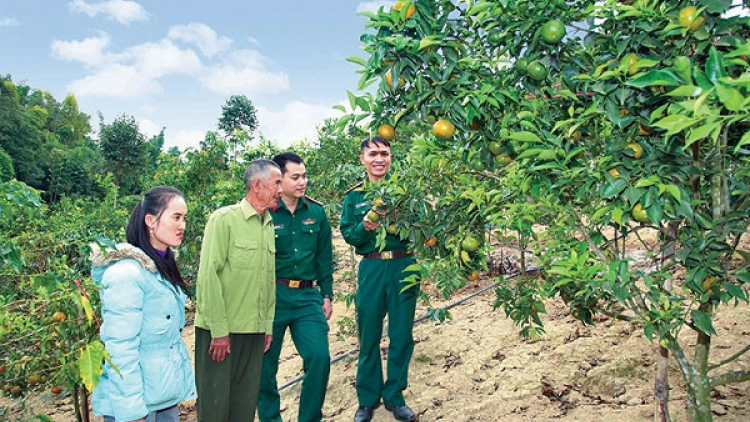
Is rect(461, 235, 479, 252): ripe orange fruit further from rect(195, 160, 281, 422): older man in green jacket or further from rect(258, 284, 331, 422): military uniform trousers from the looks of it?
rect(258, 284, 331, 422): military uniform trousers

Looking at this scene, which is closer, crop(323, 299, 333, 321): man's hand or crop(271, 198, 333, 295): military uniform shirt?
crop(271, 198, 333, 295): military uniform shirt

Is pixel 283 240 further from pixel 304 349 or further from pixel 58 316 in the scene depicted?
pixel 58 316

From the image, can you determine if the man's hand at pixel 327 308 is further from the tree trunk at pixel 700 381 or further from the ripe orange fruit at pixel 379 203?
the tree trunk at pixel 700 381

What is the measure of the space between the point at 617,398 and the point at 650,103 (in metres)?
2.66

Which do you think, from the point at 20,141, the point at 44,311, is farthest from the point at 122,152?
the point at 44,311

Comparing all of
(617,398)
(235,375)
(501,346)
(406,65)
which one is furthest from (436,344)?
(406,65)

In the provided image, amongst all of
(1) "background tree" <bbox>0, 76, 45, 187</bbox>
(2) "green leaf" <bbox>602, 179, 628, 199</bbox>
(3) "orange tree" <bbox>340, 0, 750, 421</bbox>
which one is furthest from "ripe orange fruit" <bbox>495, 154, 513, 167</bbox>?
(1) "background tree" <bbox>0, 76, 45, 187</bbox>

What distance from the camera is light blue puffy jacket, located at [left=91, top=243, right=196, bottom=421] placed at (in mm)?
2242

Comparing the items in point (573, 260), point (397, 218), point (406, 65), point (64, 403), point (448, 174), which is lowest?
point (64, 403)

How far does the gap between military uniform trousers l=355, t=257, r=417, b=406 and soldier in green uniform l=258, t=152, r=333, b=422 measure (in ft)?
1.09

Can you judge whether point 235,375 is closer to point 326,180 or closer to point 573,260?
point 573,260

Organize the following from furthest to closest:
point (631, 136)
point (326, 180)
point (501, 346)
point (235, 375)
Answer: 1. point (326, 180)
2. point (501, 346)
3. point (235, 375)
4. point (631, 136)

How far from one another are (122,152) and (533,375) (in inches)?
1893

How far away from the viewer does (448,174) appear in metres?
2.97
